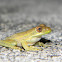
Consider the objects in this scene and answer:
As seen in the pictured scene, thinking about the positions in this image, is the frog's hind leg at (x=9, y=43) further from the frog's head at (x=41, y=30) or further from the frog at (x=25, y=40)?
the frog's head at (x=41, y=30)

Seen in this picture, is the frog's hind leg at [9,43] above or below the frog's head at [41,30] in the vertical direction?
below

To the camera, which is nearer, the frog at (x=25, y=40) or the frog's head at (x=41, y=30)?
the frog's head at (x=41, y=30)

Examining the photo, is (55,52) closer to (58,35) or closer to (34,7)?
(58,35)

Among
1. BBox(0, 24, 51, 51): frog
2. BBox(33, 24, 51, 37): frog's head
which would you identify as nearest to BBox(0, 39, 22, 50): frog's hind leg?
BBox(0, 24, 51, 51): frog

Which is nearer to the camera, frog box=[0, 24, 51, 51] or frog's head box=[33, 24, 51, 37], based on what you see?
frog's head box=[33, 24, 51, 37]

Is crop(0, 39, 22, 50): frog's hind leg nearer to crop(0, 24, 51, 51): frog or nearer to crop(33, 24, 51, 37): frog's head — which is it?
crop(0, 24, 51, 51): frog

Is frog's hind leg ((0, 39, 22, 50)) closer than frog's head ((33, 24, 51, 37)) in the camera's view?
No

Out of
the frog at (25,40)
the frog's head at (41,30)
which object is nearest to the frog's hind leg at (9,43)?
the frog at (25,40)

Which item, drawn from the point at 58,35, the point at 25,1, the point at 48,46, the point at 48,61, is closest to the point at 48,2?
the point at 25,1

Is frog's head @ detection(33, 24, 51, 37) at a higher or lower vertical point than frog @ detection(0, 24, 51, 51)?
higher

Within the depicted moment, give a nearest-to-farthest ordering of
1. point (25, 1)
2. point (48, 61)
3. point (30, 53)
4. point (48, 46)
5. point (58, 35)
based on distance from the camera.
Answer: point (48, 61), point (30, 53), point (48, 46), point (58, 35), point (25, 1)

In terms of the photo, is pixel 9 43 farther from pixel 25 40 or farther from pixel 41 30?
pixel 41 30
